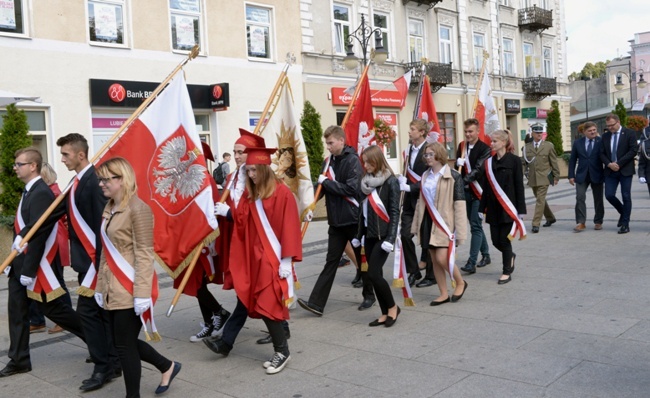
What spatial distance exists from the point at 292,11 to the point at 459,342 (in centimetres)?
1927

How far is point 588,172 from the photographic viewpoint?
40.9ft

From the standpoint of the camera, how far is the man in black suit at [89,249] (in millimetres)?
5172

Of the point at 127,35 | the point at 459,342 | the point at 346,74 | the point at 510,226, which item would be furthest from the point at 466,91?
the point at 459,342

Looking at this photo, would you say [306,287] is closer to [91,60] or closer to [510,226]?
[510,226]

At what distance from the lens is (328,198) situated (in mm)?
7273

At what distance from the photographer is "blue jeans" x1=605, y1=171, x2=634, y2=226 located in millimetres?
11905

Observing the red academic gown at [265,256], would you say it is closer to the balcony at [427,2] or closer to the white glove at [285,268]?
the white glove at [285,268]

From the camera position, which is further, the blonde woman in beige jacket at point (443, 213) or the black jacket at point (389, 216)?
the blonde woman in beige jacket at point (443, 213)

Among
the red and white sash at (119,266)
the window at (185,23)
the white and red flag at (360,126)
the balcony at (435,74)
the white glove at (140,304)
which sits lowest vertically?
the white glove at (140,304)

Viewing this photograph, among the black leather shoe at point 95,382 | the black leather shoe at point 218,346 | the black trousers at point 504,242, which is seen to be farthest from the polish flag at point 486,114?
the black leather shoe at point 95,382

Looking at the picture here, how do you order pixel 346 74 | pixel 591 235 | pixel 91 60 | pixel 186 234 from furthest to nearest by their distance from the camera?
pixel 346 74 → pixel 91 60 → pixel 591 235 → pixel 186 234

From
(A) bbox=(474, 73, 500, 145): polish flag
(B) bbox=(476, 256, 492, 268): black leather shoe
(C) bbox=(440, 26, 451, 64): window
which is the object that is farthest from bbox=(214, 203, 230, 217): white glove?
(C) bbox=(440, 26, 451, 64): window

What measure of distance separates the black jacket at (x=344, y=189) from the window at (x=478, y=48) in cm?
2686

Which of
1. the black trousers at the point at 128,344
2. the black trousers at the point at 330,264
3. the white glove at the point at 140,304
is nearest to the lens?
the white glove at the point at 140,304
